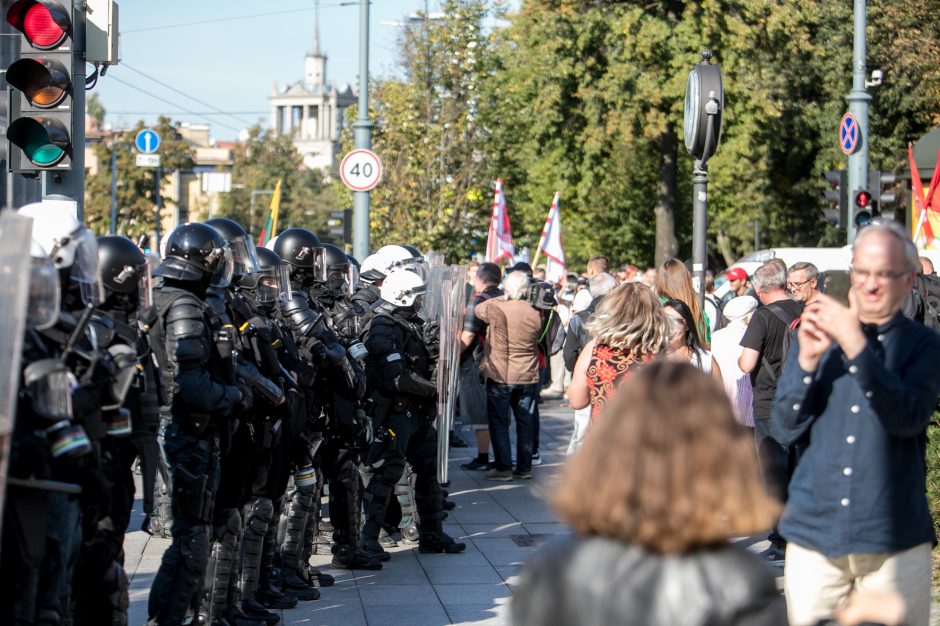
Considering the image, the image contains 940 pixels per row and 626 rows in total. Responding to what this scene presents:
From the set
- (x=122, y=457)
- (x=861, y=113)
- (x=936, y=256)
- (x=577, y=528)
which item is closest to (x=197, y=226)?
(x=122, y=457)

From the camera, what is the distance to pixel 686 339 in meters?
6.60

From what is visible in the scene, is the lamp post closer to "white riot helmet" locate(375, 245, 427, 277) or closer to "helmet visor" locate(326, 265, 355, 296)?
"white riot helmet" locate(375, 245, 427, 277)

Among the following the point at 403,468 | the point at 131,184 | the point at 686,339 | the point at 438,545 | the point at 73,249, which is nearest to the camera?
the point at 73,249

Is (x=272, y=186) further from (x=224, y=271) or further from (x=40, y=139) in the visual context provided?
(x=224, y=271)

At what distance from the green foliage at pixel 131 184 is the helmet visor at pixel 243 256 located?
141 feet

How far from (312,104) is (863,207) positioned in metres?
152

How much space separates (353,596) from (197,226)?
246 centimetres

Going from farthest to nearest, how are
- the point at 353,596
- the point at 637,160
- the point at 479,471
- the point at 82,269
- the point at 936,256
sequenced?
the point at 637,160
the point at 936,256
the point at 479,471
the point at 353,596
the point at 82,269

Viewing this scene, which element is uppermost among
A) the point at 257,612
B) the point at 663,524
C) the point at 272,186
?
the point at 272,186

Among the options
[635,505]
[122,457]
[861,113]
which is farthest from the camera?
[861,113]

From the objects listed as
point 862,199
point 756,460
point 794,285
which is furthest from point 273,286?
point 862,199

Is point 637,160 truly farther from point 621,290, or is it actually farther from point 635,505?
point 635,505

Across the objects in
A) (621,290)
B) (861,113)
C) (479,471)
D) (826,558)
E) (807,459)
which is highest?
(861,113)

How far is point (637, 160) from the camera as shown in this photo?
33.4m
